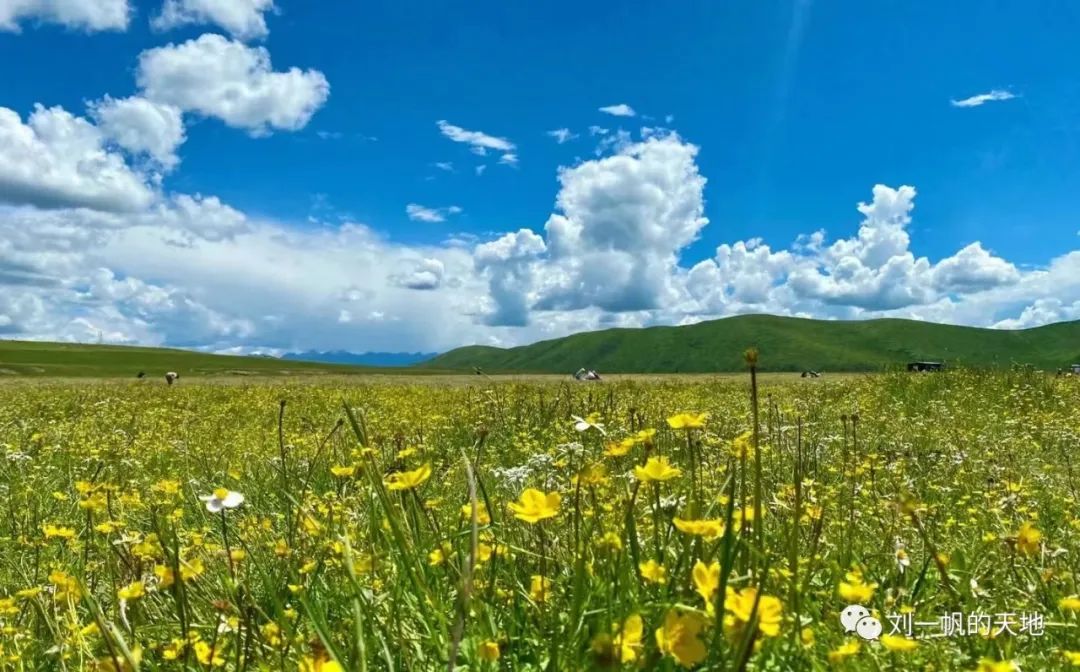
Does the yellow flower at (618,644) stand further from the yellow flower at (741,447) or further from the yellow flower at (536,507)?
the yellow flower at (741,447)

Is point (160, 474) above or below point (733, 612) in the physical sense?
below

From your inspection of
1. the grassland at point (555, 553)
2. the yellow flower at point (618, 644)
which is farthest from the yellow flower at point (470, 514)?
the yellow flower at point (618, 644)

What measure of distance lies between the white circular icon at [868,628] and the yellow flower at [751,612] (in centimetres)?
80

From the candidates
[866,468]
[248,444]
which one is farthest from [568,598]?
[248,444]

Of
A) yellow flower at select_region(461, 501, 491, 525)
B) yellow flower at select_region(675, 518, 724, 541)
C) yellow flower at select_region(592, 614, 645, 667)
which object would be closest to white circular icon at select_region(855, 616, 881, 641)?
yellow flower at select_region(675, 518, 724, 541)

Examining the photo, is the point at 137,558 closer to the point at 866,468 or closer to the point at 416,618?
the point at 416,618

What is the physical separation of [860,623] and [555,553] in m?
1.49

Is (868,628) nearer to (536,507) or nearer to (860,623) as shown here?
(860,623)

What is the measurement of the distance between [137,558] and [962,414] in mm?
11902

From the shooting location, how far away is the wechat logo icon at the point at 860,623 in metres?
2.19

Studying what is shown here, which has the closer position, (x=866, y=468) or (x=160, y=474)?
(x=866, y=468)

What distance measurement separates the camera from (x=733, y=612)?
165 cm

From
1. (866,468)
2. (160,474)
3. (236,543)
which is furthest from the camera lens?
(160,474)

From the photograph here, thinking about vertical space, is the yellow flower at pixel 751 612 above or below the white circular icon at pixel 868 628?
above
